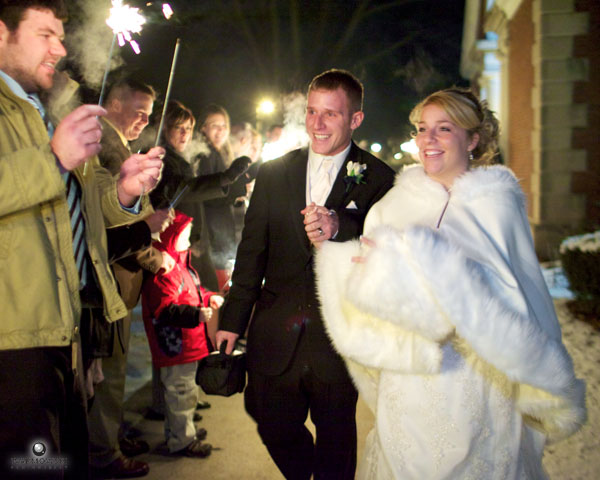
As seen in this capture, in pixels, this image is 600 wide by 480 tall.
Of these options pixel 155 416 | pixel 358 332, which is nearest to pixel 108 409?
pixel 155 416

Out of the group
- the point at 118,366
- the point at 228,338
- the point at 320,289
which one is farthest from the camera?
the point at 118,366

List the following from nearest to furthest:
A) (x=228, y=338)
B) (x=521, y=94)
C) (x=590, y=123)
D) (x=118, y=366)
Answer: (x=228, y=338) < (x=118, y=366) < (x=590, y=123) < (x=521, y=94)

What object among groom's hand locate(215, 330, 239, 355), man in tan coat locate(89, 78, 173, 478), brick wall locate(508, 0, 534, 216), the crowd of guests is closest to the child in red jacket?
man in tan coat locate(89, 78, 173, 478)

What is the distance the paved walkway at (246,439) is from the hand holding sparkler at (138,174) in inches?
88.2

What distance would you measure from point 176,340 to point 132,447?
936 millimetres

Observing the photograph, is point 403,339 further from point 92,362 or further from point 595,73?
point 595,73

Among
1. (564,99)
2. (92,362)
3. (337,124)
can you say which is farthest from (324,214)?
(564,99)

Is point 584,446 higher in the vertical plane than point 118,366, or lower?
lower

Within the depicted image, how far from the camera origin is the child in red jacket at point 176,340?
397 centimetres

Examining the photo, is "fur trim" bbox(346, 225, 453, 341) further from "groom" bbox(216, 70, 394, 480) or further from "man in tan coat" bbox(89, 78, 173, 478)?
"man in tan coat" bbox(89, 78, 173, 478)

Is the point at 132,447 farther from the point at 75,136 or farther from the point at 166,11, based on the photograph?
the point at 166,11

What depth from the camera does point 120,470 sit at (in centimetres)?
369

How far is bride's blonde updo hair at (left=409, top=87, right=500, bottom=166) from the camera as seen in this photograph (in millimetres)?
2672

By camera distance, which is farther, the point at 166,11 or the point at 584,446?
the point at 584,446
